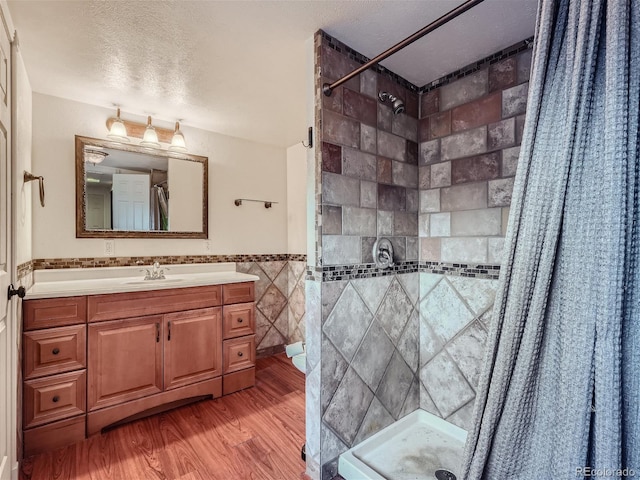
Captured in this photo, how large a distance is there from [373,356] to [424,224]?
2.79 feet

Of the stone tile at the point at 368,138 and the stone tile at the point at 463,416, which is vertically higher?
the stone tile at the point at 368,138

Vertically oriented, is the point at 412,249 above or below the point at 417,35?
below

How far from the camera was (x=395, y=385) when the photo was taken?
1852 millimetres

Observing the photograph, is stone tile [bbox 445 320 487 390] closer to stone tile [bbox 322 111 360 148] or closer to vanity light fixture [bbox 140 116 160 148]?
stone tile [bbox 322 111 360 148]

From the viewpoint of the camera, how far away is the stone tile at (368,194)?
1699 millimetres

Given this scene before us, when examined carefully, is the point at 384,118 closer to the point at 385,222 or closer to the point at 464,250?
the point at 385,222

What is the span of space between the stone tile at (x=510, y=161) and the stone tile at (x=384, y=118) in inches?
24.4

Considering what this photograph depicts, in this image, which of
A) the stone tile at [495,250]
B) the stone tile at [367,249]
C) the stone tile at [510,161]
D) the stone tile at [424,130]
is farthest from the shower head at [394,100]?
the stone tile at [495,250]

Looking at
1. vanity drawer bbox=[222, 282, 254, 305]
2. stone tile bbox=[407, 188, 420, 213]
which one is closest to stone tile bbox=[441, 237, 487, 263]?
stone tile bbox=[407, 188, 420, 213]

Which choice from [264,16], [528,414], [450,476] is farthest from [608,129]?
[450,476]

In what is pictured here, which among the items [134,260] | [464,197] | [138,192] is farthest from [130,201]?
[464,197]

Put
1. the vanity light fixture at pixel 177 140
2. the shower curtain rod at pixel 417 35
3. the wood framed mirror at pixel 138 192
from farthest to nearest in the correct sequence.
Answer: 1. the vanity light fixture at pixel 177 140
2. the wood framed mirror at pixel 138 192
3. the shower curtain rod at pixel 417 35

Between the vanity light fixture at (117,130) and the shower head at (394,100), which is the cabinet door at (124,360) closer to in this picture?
the vanity light fixture at (117,130)
